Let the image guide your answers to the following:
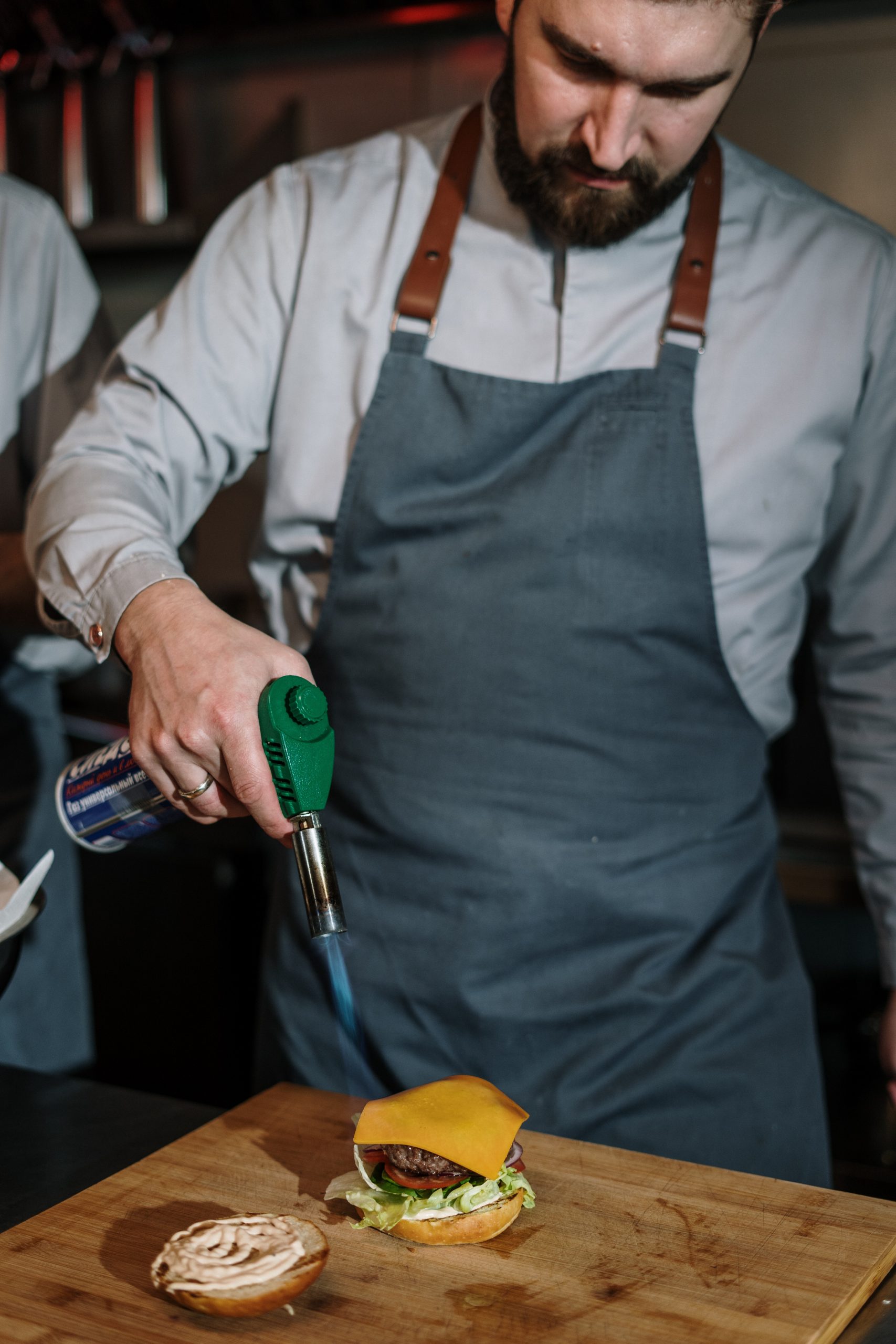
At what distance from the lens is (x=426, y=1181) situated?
2.85 feet

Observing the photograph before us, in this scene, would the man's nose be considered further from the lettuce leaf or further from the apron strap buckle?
the lettuce leaf

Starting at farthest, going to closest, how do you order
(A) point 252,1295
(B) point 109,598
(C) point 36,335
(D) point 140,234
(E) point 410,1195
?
(D) point 140,234, (C) point 36,335, (B) point 109,598, (E) point 410,1195, (A) point 252,1295

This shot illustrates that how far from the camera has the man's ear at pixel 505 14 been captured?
1188 millimetres

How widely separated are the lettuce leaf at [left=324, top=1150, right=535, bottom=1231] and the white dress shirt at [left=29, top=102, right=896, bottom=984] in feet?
1.89

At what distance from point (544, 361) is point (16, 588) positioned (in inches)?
24.1

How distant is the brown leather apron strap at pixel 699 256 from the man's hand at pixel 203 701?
1.85ft

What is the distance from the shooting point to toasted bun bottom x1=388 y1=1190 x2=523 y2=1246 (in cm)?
84

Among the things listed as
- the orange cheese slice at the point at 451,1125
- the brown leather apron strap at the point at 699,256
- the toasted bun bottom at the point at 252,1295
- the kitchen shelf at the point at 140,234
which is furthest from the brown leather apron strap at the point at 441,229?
the kitchen shelf at the point at 140,234

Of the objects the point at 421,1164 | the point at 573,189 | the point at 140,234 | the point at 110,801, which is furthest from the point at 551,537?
the point at 140,234

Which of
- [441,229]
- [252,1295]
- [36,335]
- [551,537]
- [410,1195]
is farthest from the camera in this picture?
[36,335]

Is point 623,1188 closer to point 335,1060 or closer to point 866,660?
point 335,1060

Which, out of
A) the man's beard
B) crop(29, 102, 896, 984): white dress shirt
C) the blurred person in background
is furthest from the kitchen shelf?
the man's beard

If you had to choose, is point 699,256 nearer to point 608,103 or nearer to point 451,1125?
point 608,103

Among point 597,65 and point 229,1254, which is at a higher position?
point 597,65
